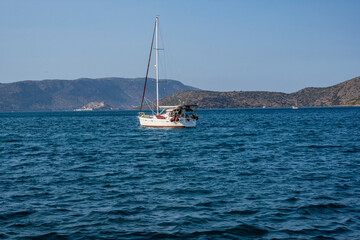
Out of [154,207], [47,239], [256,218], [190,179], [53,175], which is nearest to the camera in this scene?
[47,239]

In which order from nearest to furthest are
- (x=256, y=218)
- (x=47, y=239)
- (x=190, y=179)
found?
(x=47, y=239) → (x=256, y=218) → (x=190, y=179)

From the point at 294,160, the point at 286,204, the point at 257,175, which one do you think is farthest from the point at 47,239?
the point at 294,160

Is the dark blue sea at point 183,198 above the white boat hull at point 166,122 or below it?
below

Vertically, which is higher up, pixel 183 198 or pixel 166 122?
pixel 166 122

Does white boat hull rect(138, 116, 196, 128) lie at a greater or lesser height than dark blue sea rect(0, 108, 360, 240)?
greater

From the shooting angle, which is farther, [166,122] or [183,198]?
[166,122]

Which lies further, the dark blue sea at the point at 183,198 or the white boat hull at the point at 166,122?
the white boat hull at the point at 166,122

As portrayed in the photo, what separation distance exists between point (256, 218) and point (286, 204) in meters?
2.12

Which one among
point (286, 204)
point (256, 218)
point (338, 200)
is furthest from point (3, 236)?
point (338, 200)

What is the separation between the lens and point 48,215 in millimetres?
13344

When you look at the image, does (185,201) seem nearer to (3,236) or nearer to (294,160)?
(3,236)

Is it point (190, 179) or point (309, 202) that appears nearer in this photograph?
point (309, 202)

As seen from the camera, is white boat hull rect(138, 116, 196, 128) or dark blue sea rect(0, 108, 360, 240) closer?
dark blue sea rect(0, 108, 360, 240)

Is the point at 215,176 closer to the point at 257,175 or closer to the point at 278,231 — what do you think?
the point at 257,175
